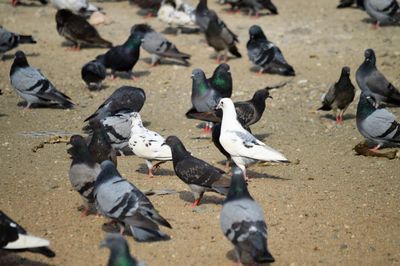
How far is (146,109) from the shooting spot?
12.5 metres

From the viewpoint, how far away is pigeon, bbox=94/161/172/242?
7203 millimetres

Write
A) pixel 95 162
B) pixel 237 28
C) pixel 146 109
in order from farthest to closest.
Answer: pixel 237 28 → pixel 146 109 → pixel 95 162

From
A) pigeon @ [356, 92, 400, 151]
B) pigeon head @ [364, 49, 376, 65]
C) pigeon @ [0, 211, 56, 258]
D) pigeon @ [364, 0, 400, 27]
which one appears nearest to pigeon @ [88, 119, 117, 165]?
pigeon @ [0, 211, 56, 258]

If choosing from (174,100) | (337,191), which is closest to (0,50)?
(174,100)

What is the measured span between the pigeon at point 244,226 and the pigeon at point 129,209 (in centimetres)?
70

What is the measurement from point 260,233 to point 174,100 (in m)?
6.65

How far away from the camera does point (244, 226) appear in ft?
21.8

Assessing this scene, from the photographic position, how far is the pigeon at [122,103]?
11141mm

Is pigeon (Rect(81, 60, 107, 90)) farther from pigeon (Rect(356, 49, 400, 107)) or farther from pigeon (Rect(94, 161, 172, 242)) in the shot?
pigeon (Rect(94, 161, 172, 242))

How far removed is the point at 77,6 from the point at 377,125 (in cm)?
887

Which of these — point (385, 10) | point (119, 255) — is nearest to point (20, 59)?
point (119, 255)

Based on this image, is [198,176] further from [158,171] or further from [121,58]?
[121,58]

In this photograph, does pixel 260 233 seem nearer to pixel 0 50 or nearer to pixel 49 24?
pixel 0 50

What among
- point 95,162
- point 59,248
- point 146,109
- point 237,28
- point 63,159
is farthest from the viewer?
point 237,28
